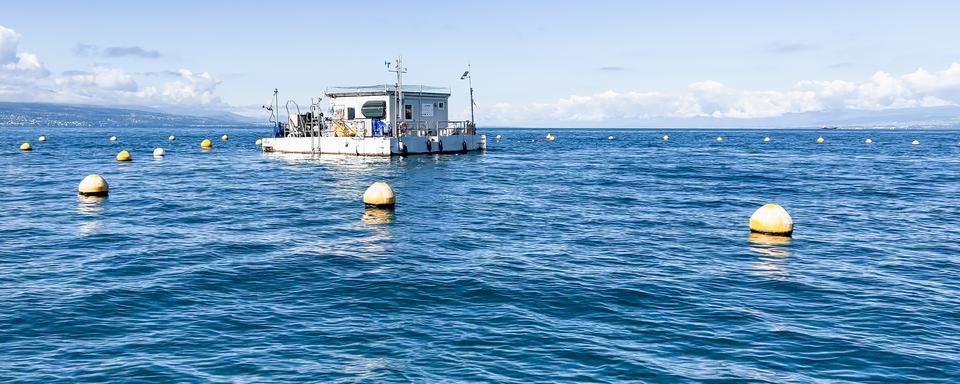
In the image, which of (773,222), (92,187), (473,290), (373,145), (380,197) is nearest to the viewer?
(473,290)

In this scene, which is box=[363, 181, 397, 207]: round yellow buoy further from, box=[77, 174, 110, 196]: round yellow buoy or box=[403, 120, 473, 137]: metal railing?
box=[403, 120, 473, 137]: metal railing

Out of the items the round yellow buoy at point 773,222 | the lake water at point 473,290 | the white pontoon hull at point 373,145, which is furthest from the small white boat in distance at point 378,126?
the round yellow buoy at point 773,222

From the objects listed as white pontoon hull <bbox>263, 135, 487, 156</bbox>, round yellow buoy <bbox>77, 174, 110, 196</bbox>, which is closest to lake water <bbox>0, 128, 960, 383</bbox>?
round yellow buoy <bbox>77, 174, 110, 196</bbox>

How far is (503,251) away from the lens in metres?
23.4

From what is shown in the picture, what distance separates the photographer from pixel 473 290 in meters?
18.1

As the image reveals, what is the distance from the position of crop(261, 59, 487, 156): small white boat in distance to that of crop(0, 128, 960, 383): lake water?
28.9 m

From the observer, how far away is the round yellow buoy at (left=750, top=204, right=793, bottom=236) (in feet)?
85.7

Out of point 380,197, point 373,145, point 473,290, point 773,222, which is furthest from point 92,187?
point 773,222

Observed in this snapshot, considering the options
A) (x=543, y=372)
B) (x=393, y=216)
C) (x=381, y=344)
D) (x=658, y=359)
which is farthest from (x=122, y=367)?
(x=393, y=216)

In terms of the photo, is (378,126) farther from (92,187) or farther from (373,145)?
(92,187)

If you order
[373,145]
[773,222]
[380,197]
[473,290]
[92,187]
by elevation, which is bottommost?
[473,290]

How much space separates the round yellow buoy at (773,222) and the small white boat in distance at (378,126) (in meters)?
43.2

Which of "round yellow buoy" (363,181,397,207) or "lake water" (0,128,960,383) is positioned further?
"round yellow buoy" (363,181,397,207)

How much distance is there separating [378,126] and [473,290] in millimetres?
51443
